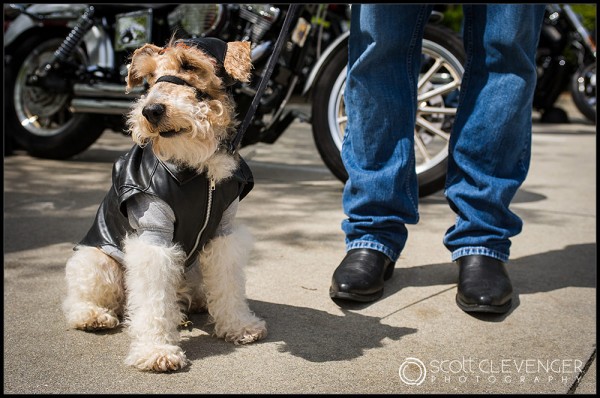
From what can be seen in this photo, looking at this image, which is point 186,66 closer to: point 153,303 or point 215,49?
point 215,49

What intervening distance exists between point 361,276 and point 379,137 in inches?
23.5

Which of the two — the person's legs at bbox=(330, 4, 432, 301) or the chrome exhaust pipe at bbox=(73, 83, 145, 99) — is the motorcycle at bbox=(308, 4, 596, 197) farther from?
the chrome exhaust pipe at bbox=(73, 83, 145, 99)

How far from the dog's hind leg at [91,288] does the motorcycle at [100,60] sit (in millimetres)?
2253

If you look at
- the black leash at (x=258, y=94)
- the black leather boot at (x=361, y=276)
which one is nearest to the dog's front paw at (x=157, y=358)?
the black leash at (x=258, y=94)

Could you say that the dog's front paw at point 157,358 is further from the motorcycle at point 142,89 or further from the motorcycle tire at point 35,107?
the motorcycle tire at point 35,107

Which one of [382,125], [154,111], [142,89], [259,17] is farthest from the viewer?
[259,17]

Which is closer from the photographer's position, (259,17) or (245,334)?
(245,334)

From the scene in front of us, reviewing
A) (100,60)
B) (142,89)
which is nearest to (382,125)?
(142,89)

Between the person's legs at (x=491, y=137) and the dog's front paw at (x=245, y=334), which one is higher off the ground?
the person's legs at (x=491, y=137)

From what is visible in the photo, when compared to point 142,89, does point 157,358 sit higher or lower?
lower

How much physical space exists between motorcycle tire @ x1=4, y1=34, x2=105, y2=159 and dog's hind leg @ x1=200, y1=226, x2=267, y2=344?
3.43m

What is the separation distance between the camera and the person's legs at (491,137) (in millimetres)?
2779

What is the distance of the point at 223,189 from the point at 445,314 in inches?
41.2

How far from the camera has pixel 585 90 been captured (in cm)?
924
